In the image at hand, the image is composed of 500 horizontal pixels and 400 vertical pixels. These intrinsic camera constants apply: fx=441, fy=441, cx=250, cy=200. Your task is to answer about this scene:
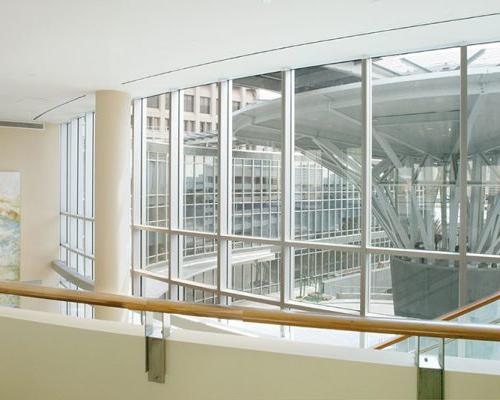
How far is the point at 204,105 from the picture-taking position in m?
7.74

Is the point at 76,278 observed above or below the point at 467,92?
below

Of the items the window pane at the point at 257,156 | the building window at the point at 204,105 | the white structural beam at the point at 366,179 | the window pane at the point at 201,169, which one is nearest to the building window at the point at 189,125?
the window pane at the point at 201,169

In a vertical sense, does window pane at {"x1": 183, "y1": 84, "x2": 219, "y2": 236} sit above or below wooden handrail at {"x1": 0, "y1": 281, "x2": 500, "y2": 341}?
above

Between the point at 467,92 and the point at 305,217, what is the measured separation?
2.75 meters

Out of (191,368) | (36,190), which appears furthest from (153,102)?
(191,368)

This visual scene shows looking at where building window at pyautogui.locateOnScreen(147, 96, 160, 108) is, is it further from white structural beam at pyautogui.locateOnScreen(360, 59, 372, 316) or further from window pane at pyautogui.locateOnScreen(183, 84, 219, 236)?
white structural beam at pyautogui.locateOnScreen(360, 59, 372, 316)

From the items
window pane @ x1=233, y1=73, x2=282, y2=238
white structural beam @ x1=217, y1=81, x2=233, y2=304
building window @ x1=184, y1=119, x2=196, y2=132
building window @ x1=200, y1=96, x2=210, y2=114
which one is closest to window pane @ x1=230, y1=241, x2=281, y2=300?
white structural beam @ x1=217, y1=81, x2=233, y2=304

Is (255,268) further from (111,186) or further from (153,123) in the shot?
(153,123)

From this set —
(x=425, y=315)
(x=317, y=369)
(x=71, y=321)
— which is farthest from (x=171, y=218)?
(x=317, y=369)

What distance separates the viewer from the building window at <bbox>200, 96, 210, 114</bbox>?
7.66m

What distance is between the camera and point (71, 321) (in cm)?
196

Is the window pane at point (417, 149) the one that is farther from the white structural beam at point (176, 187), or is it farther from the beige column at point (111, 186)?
the beige column at point (111, 186)

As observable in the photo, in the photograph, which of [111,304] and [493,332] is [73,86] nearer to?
[111,304]

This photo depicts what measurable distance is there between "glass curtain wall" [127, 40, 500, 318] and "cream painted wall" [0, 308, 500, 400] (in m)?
4.26
